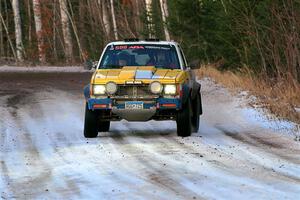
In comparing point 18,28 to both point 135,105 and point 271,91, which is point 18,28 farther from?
point 135,105

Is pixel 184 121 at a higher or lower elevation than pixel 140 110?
lower

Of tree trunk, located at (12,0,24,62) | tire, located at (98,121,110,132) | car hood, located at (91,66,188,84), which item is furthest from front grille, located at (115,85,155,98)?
tree trunk, located at (12,0,24,62)

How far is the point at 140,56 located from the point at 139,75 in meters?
1.13

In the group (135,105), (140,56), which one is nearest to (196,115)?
(140,56)

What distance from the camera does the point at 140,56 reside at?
1326 centimetres

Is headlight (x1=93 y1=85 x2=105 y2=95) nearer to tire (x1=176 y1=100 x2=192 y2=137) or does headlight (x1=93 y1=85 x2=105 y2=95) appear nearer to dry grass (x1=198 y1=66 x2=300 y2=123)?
tire (x1=176 y1=100 x2=192 y2=137)

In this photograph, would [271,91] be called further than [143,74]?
Yes

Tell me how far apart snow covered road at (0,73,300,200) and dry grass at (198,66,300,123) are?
52cm

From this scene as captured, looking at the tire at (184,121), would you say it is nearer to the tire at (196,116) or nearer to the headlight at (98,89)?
the tire at (196,116)

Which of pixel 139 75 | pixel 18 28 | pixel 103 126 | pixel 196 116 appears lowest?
pixel 18 28

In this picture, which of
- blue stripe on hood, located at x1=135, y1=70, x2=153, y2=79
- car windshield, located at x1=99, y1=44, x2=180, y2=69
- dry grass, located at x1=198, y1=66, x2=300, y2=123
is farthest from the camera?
dry grass, located at x1=198, y1=66, x2=300, y2=123

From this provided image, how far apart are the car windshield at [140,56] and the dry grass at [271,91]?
278 cm

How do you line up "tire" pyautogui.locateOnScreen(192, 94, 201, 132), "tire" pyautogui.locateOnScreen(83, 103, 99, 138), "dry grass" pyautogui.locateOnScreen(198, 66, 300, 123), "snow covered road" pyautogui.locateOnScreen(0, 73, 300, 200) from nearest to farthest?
"snow covered road" pyautogui.locateOnScreen(0, 73, 300, 200) → "tire" pyautogui.locateOnScreen(83, 103, 99, 138) → "tire" pyautogui.locateOnScreen(192, 94, 201, 132) → "dry grass" pyautogui.locateOnScreen(198, 66, 300, 123)

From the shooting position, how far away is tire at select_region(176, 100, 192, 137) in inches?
481
